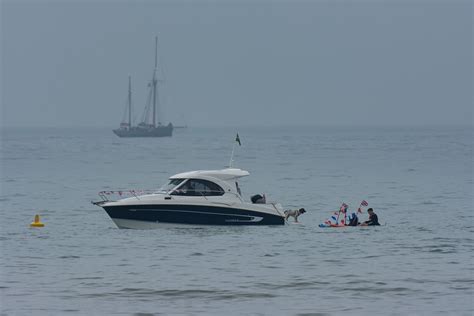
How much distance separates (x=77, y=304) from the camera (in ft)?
104

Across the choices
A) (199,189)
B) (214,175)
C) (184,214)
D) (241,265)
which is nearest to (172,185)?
(199,189)

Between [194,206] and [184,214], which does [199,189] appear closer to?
[194,206]

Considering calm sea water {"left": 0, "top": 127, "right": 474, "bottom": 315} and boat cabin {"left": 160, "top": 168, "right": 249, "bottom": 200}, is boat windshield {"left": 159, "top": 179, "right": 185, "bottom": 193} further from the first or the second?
calm sea water {"left": 0, "top": 127, "right": 474, "bottom": 315}

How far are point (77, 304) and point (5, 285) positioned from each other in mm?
4192

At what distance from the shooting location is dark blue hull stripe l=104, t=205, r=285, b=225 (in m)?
46.3

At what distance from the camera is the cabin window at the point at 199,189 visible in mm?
46969

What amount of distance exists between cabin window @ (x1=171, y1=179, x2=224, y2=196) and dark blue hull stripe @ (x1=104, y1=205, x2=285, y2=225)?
0.76 metres

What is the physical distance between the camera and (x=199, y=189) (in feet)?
155

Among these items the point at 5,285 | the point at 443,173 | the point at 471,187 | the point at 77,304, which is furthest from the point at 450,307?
the point at 443,173

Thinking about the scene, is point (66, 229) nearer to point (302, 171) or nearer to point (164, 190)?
point (164, 190)

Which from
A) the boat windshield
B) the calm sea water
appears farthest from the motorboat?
the calm sea water

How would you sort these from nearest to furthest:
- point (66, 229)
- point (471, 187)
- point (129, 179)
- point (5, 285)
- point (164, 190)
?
point (5, 285) → point (164, 190) → point (66, 229) → point (471, 187) → point (129, 179)

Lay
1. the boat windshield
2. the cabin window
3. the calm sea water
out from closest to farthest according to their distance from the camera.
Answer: the calm sea water < the cabin window < the boat windshield

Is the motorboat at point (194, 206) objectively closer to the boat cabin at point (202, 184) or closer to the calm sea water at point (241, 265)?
the boat cabin at point (202, 184)
